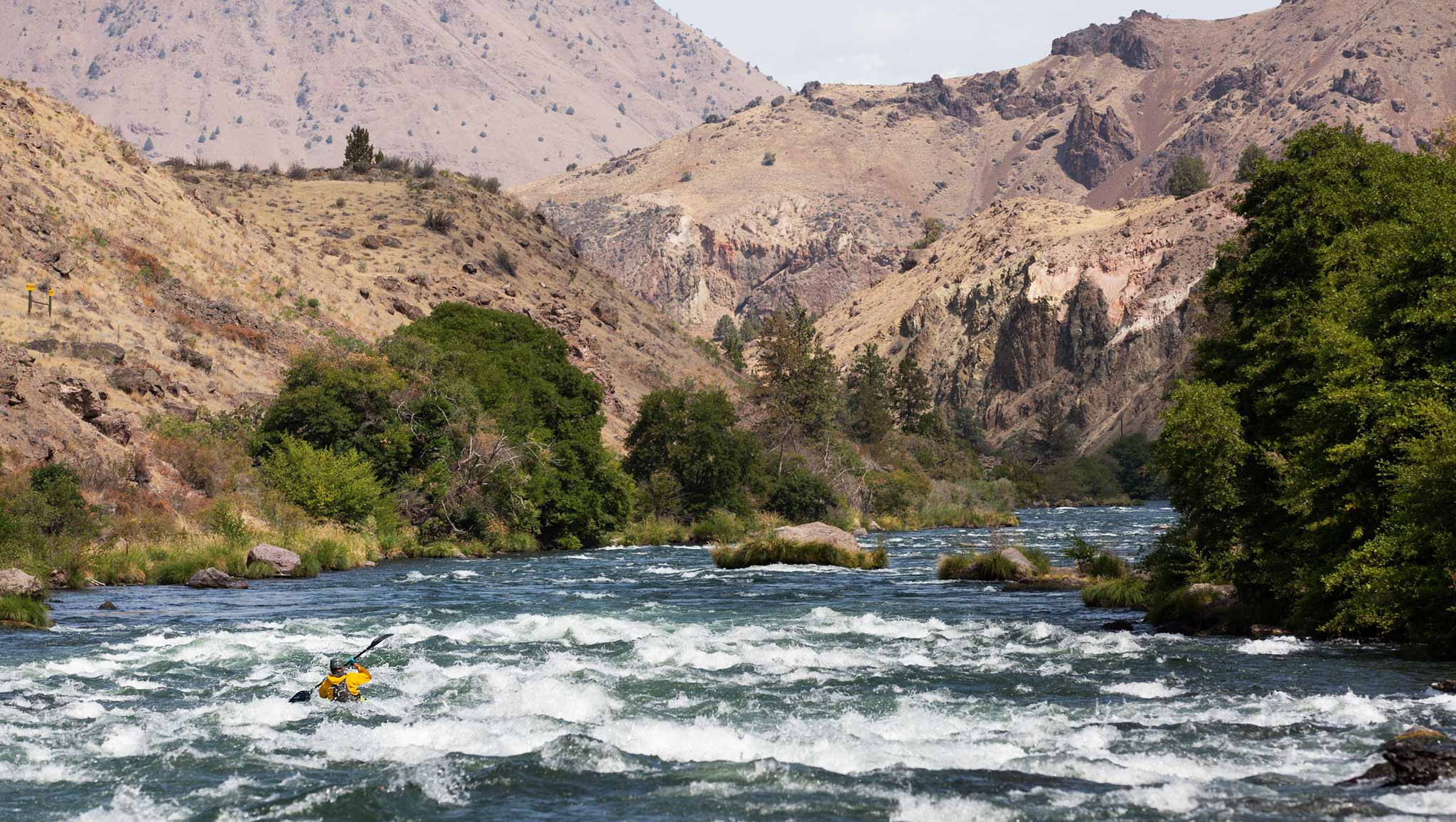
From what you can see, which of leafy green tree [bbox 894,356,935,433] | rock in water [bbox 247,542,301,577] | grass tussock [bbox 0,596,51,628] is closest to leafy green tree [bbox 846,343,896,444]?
leafy green tree [bbox 894,356,935,433]

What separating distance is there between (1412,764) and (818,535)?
33.7 meters

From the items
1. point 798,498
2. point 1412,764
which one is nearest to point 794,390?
point 798,498

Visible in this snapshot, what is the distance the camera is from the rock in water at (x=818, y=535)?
4600 cm

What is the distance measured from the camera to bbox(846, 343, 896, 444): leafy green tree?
11456 centimetres

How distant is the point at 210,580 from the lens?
35.6m

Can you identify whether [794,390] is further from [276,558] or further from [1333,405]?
[1333,405]

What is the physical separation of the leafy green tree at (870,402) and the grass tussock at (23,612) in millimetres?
89803

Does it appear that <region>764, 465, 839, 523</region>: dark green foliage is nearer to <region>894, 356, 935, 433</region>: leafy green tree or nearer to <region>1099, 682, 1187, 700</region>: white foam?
<region>1099, 682, 1187, 700</region>: white foam

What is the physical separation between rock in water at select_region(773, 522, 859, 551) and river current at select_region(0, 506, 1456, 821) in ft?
50.6

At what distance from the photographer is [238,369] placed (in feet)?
195

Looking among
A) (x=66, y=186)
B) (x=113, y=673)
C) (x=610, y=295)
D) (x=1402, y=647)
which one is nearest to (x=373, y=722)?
(x=113, y=673)

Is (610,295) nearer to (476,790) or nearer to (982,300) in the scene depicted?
(982,300)

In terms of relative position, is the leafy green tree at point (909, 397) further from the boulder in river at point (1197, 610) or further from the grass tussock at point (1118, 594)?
the boulder in river at point (1197, 610)

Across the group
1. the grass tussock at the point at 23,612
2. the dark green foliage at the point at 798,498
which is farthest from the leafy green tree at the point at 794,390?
the grass tussock at the point at 23,612
